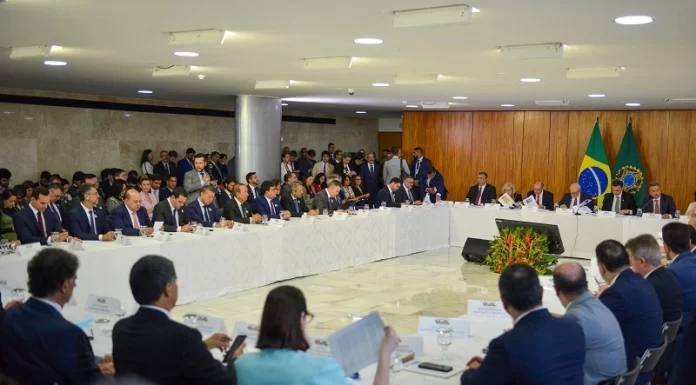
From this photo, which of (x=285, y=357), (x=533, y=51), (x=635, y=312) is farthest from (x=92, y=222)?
(x=285, y=357)

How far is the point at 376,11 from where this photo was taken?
188 inches

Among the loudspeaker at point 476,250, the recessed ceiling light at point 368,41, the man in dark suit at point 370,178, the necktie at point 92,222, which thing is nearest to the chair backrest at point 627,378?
the recessed ceiling light at point 368,41

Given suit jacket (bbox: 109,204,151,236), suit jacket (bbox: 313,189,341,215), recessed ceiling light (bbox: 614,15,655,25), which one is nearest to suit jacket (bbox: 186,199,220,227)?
suit jacket (bbox: 109,204,151,236)

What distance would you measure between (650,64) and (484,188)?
17.8 ft

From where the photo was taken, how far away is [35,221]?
712 centimetres

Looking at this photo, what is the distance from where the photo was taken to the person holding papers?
2283 mm

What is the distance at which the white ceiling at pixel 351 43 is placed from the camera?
473 cm

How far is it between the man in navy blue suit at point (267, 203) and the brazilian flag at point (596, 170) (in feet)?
25.7

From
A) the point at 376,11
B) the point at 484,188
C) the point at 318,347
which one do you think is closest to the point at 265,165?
the point at 484,188

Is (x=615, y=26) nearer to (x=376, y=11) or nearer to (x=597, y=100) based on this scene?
(x=376, y=11)

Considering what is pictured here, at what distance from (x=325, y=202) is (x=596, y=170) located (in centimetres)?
713

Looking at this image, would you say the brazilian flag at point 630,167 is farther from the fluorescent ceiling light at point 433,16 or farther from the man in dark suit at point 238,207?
the fluorescent ceiling light at point 433,16

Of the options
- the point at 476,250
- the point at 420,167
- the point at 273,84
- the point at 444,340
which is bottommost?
the point at 476,250

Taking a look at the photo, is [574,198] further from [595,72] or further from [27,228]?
[27,228]
